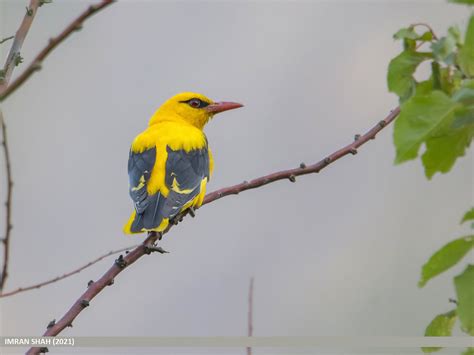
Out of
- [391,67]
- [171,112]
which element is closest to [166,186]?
[171,112]

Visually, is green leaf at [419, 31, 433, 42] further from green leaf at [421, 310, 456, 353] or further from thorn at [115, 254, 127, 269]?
thorn at [115, 254, 127, 269]

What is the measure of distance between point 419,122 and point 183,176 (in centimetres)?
291

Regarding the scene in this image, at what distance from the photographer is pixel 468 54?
A: 1.23m

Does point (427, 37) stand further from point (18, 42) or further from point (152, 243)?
point (152, 243)

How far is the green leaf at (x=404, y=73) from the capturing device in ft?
4.68

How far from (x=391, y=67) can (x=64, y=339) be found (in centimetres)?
158

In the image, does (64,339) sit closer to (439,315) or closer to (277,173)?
(277,173)

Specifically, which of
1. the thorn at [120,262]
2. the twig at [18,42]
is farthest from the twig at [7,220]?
the thorn at [120,262]

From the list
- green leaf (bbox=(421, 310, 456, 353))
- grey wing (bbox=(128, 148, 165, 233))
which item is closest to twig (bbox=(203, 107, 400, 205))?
grey wing (bbox=(128, 148, 165, 233))

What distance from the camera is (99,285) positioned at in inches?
84.0

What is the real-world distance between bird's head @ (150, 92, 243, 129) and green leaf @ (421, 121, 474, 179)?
3824 millimetres

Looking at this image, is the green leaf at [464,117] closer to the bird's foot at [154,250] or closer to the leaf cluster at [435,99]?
the leaf cluster at [435,99]

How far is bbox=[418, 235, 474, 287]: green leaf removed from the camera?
119 cm

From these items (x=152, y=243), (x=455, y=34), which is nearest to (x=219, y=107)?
(x=152, y=243)
